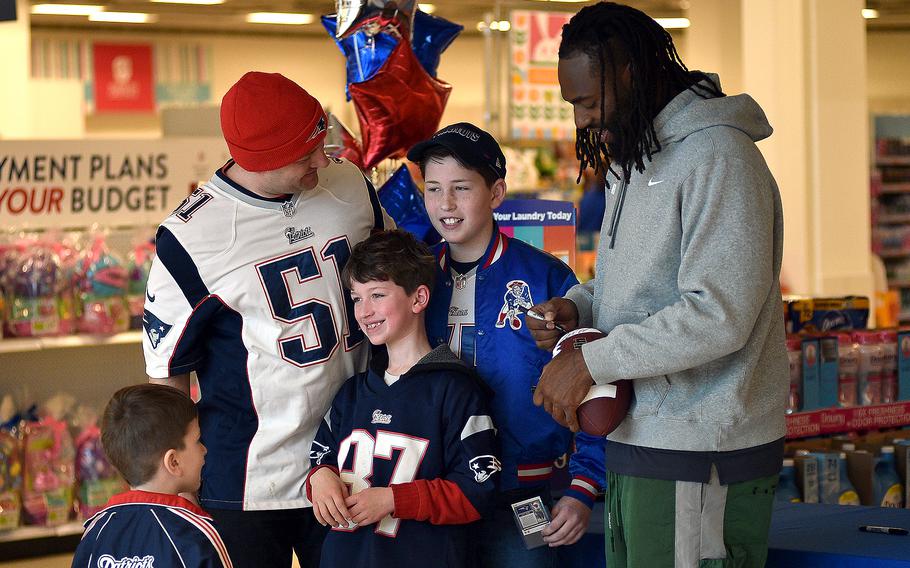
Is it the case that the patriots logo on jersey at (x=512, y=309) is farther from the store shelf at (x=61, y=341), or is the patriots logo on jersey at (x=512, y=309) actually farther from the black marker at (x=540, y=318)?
the store shelf at (x=61, y=341)

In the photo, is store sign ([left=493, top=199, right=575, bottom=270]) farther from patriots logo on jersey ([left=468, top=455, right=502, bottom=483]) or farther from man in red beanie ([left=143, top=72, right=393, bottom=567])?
patriots logo on jersey ([left=468, top=455, right=502, bottom=483])

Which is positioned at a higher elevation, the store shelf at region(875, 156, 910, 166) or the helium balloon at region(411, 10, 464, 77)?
the store shelf at region(875, 156, 910, 166)

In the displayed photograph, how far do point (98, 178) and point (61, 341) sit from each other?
0.84m

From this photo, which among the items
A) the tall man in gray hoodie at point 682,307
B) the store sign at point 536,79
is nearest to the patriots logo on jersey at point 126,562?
the tall man in gray hoodie at point 682,307

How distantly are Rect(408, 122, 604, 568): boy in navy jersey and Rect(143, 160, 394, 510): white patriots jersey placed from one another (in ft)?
0.86

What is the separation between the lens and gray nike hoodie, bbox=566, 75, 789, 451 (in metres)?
1.62

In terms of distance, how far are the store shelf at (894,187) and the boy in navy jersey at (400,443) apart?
7.81 metres

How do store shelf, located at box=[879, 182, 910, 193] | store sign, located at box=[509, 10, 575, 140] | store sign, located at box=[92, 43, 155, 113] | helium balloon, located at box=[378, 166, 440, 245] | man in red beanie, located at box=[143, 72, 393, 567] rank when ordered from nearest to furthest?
man in red beanie, located at box=[143, 72, 393, 567]
helium balloon, located at box=[378, 166, 440, 245]
store sign, located at box=[509, 10, 575, 140]
store shelf, located at box=[879, 182, 910, 193]
store sign, located at box=[92, 43, 155, 113]

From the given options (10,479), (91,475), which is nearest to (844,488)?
(91,475)

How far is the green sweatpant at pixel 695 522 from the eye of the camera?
1.73m

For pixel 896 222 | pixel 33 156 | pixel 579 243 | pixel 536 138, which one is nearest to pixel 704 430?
pixel 33 156

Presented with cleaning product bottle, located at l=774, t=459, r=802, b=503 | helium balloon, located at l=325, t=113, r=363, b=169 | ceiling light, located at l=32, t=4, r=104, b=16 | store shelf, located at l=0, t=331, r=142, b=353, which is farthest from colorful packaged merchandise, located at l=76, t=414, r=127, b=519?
ceiling light, located at l=32, t=4, r=104, b=16

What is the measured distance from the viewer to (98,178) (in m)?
4.88

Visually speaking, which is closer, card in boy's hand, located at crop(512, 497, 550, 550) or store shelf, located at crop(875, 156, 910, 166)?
card in boy's hand, located at crop(512, 497, 550, 550)
